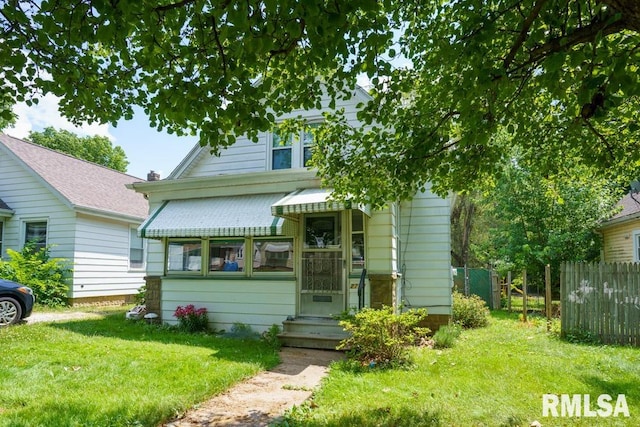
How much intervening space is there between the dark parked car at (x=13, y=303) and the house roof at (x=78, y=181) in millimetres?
4134

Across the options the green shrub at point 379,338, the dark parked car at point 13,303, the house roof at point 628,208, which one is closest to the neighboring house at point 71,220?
the dark parked car at point 13,303

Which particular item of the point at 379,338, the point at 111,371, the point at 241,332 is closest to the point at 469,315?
the point at 379,338

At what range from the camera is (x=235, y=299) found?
962cm

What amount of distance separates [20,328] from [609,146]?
11841 millimetres

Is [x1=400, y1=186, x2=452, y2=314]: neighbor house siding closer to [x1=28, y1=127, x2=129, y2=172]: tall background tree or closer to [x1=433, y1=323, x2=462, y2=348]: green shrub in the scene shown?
[x1=433, y1=323, x2=462, y2=348]: green shrub

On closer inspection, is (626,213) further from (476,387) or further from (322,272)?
(476,387)

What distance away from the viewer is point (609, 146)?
Result: 6.02 meters

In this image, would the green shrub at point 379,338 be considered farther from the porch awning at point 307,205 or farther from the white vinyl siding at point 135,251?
the white vinyl siding at point 135,251

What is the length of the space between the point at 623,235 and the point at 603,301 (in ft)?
28.4

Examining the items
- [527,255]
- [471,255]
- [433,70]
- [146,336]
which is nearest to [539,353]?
[433,70]

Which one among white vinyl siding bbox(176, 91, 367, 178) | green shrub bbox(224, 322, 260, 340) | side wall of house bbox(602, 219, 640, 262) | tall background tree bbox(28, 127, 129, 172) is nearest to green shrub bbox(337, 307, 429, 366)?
green shrub bbox(224, 322, 260, 340)

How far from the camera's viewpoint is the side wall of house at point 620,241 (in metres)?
14.7

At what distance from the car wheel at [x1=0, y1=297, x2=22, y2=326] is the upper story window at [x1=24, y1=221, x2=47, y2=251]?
510cm

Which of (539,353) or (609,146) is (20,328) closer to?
(539,353)
